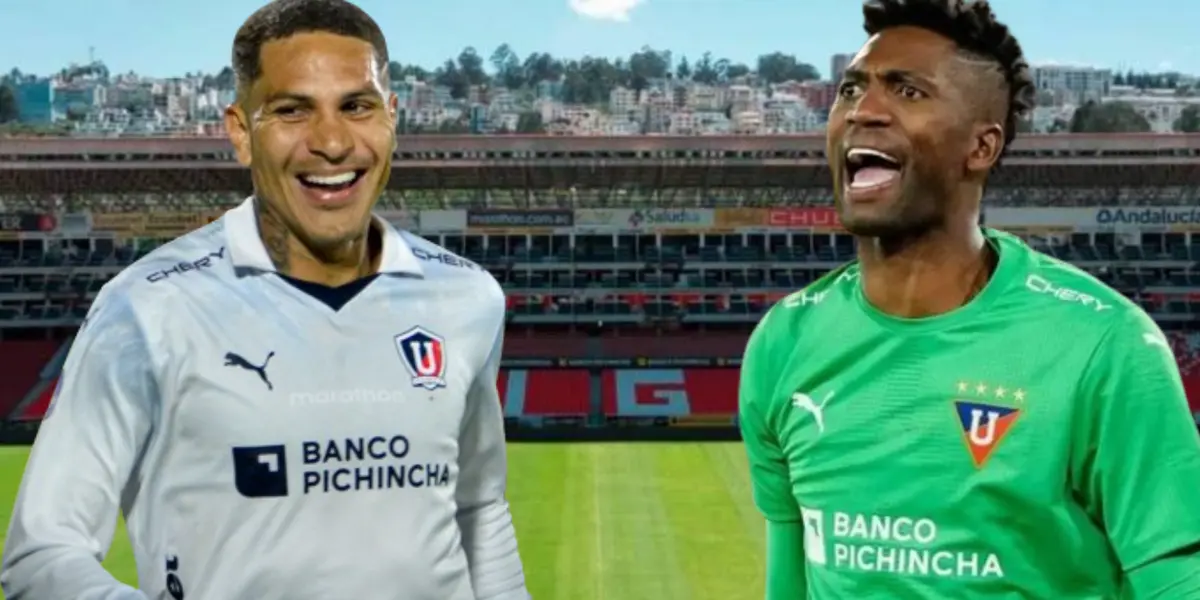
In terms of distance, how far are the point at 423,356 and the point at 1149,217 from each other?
43.7 m

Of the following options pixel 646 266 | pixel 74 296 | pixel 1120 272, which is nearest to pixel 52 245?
pixel 74 296

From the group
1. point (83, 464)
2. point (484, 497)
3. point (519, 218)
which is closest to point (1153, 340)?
point (484, 497)

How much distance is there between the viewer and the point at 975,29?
3430 mm

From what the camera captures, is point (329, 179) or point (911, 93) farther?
point (329, 179)

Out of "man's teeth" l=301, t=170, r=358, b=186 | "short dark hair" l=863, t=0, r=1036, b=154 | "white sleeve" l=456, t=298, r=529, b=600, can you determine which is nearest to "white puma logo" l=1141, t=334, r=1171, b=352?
"short dark hair" l=863, t=0, r=1036, b=154

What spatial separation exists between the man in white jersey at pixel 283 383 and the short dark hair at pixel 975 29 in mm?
1329

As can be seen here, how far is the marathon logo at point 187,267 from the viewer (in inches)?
141

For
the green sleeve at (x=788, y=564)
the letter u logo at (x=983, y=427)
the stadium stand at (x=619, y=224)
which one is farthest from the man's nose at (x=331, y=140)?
the stadium stand at (x=619, y=224)

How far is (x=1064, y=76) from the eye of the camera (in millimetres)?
115375

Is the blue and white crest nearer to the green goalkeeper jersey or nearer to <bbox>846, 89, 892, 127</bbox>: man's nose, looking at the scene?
the green goalkeeper jersey

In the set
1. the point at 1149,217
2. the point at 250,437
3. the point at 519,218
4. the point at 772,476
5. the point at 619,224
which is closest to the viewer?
the point at 250,437

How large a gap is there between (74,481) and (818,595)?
191 cm

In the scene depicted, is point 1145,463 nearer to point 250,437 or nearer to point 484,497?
point 484,497

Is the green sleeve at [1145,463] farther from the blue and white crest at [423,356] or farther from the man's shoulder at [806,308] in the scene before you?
the blue and white crest at [423,356]
